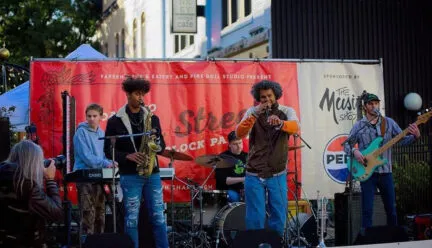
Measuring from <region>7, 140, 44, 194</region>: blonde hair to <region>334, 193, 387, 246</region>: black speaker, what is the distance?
576 centimetres

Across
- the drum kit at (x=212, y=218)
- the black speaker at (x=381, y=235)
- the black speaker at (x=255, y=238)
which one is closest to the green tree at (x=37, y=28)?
the drum kit at (x=212, y=218)

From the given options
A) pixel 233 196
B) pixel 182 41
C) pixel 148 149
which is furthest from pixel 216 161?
pixel 182 41

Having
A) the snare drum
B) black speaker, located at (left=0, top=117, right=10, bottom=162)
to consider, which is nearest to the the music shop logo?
the snare drum

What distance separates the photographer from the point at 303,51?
722 inches

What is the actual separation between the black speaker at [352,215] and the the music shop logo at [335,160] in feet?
3.80

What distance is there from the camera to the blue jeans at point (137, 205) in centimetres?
867

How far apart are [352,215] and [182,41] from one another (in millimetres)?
17076

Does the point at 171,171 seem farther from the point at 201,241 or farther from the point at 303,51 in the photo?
the point at 303,51

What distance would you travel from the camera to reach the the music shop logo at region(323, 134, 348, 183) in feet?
42.0

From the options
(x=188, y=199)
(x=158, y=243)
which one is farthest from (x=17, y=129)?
(x=158, y=243)

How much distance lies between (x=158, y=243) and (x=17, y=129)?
265 inches

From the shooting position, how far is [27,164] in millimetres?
6539

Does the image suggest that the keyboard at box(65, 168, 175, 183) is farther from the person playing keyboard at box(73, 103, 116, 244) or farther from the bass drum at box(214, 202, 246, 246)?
the bass drum at box(214, 202, 246, 246)

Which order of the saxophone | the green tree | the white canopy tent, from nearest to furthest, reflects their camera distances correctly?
the saxophone → the white canopy tent → the green tree
